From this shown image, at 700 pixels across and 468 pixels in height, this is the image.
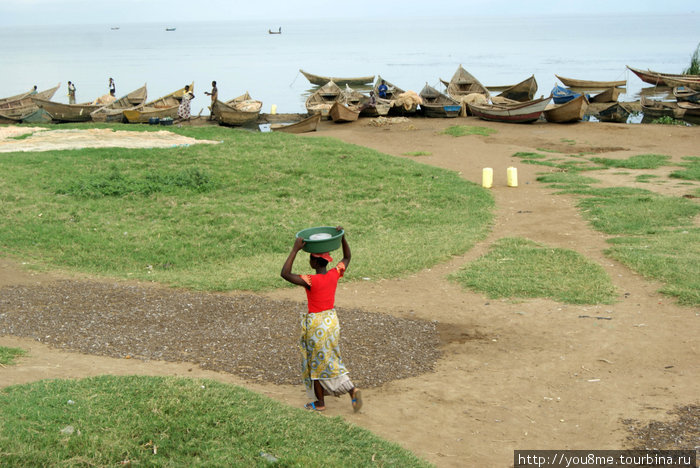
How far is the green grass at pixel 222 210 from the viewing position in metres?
10.6

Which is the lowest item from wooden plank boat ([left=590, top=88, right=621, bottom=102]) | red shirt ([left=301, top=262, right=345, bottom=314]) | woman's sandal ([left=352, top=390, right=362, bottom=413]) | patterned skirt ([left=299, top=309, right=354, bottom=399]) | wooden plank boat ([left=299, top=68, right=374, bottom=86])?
woman's sandal ([left=352, top=390, right=362, bottom=413])

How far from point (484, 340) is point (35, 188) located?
11.0m

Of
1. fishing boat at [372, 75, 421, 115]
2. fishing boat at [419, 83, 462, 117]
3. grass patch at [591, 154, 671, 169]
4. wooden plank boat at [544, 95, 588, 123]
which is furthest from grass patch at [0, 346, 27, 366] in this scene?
fishing boat at [419, 83, 462, 117]

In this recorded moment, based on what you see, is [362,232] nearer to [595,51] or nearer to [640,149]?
[640,149]

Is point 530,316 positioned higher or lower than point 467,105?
lower

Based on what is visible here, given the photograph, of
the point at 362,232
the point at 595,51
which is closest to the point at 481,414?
the point at 362,232

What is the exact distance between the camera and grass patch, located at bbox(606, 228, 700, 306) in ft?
28.9

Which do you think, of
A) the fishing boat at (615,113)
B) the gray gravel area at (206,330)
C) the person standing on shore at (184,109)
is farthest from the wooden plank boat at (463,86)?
the gray gravel area at (206,330)

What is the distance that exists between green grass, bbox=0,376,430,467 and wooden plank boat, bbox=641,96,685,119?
28.0 metres

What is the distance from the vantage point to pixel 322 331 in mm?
5551

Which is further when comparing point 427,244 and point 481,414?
point 427,244

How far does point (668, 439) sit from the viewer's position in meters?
5.28

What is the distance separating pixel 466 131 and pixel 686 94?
43.3ft

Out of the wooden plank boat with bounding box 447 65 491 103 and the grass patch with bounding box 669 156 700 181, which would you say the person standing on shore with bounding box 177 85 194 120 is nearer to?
the wooden plank boat with bounding box 447 65 491 103
